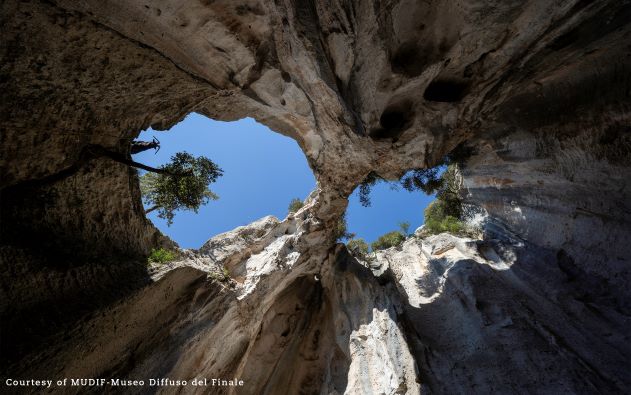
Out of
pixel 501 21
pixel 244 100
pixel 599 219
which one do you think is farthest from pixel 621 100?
pixel 244 100

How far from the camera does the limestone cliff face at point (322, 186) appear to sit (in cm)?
538

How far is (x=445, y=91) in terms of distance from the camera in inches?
405

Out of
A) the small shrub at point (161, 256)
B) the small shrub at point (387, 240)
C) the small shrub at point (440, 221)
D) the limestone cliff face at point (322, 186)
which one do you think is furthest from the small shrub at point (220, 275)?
the small shrub at point (387, 240)

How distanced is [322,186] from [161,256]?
6.97 metres

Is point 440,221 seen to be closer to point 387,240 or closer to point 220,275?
point 387,240

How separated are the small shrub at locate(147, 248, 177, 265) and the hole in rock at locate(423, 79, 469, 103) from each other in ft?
32.9

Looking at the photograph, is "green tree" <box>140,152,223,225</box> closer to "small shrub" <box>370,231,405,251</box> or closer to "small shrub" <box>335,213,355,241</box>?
"small shrub" <box>335,213,355,241</box>

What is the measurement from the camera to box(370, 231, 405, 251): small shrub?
78.9 ft

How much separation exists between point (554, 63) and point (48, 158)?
44.1 ft

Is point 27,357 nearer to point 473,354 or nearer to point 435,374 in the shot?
point 435,374

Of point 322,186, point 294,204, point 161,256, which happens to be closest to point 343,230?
point 294,204

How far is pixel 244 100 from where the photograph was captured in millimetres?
9781

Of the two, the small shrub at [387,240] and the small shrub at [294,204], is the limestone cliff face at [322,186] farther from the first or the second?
the small shrub at [387,240]

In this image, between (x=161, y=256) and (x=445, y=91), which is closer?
(x=161, y=256)
